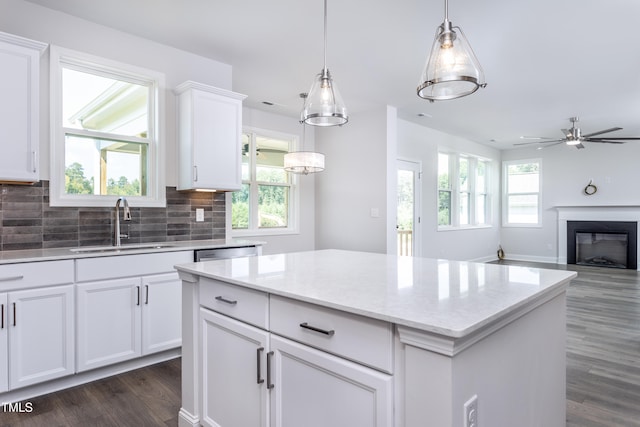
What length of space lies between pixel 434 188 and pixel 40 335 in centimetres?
604

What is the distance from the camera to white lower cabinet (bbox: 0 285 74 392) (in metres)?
2.18

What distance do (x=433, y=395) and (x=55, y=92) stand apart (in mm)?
3283

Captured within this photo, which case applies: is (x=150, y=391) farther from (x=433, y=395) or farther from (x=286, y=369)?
(x=433, y=395)

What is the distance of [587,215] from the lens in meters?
7.80

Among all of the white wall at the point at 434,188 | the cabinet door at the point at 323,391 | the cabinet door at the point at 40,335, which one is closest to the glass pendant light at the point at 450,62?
the cabinet door at the point at 323,391

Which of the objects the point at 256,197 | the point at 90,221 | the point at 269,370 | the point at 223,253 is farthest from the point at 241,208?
the point at 269,370

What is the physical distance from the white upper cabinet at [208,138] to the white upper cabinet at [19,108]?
1098mm

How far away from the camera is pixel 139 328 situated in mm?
2697

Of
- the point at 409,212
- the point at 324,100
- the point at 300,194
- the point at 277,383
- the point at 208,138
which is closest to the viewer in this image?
the point at 277,383

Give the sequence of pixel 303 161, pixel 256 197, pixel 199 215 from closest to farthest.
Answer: pixel 199 215
pixel 303 161
pixel 256 197

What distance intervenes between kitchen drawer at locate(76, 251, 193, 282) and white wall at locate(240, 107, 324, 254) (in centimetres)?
244

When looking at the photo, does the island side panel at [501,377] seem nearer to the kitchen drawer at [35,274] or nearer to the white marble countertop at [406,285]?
the white marble countertop at [406,285]

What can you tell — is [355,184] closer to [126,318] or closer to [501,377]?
[126,318]

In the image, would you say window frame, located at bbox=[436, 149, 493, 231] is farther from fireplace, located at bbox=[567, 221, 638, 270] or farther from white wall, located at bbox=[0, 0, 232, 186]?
white wall, located at bbox=[0, 0, 232, 186]
